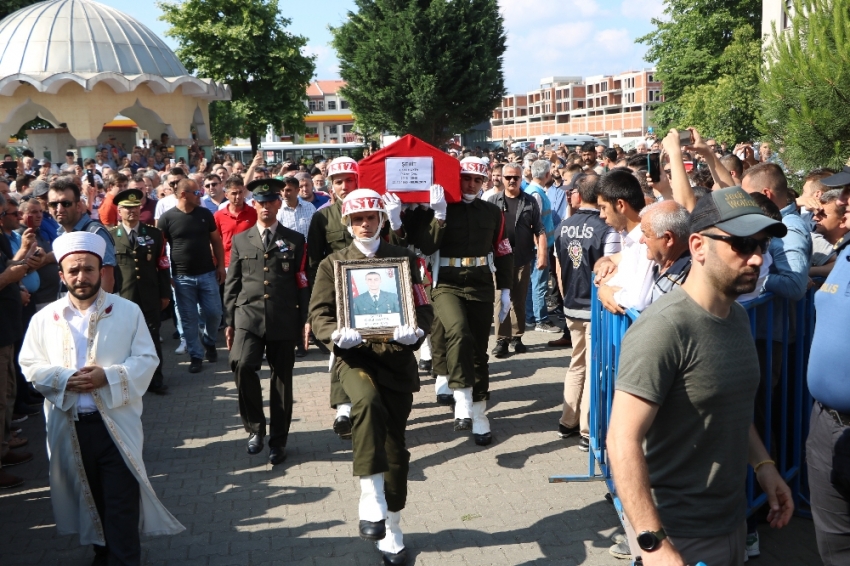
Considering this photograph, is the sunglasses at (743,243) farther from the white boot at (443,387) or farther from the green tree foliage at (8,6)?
the green tree foliage at (8,6)

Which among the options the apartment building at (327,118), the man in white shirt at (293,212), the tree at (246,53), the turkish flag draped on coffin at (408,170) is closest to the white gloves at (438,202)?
the turkish flag draped on coffin at (408,170)

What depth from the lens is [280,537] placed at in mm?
5301

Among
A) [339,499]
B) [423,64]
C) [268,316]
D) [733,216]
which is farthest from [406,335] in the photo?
[423,64]

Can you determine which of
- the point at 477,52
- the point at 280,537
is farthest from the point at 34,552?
the point at 477,52

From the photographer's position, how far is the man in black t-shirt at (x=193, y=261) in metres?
9.56

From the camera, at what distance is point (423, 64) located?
34969mm

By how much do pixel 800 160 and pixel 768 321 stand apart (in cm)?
354

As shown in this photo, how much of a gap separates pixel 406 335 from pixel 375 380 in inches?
14.1

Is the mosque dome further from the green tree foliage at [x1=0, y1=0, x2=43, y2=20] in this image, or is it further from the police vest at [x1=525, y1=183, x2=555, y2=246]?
the police vest at [x1=525, y1=183, x2=555, y2=246]

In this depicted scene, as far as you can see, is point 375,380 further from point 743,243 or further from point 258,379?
point 743,243

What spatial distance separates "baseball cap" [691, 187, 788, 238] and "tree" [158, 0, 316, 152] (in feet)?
139

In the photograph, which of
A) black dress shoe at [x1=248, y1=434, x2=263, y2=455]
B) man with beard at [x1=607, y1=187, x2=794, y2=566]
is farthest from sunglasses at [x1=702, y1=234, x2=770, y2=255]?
black dress shoe at [x1=248, y1=434, x2=263, y2=455]

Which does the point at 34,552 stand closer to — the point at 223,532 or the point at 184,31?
the point at 223,532

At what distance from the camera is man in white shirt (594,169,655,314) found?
4.62 meters
